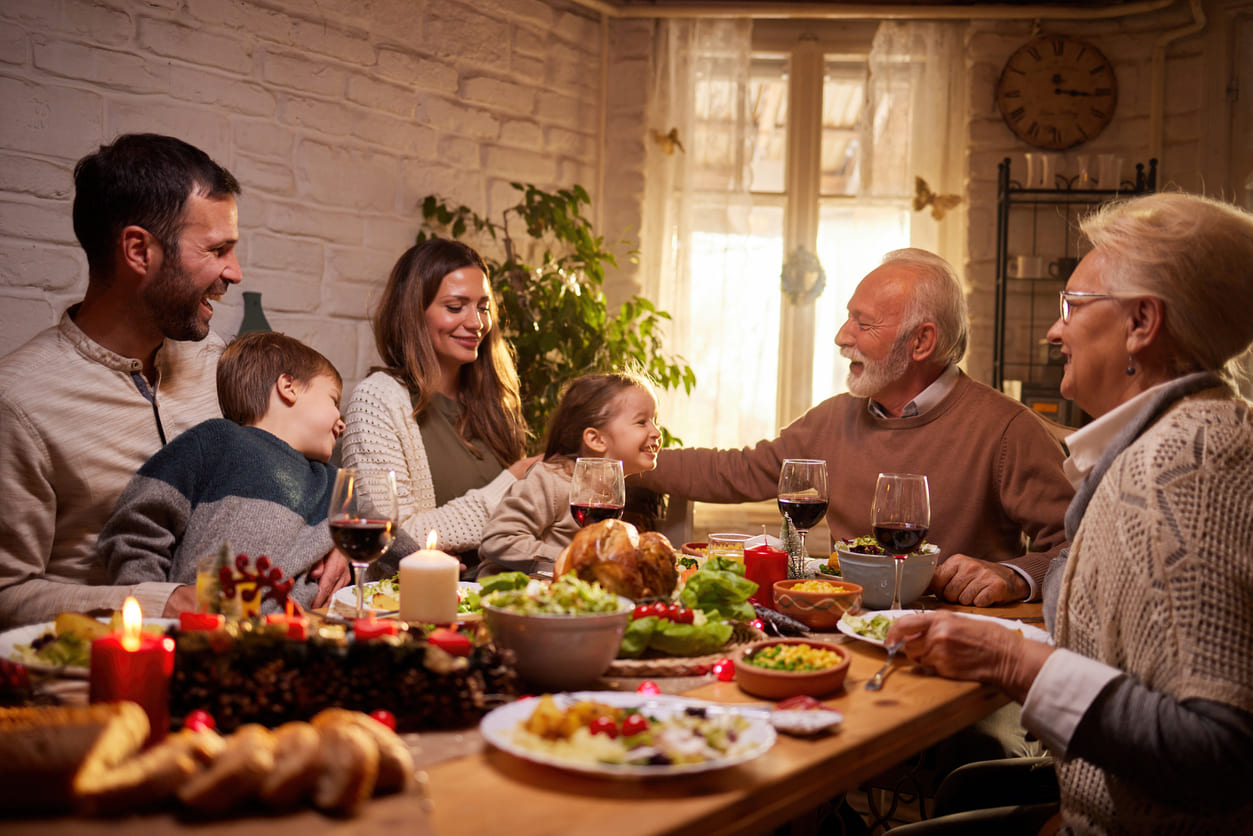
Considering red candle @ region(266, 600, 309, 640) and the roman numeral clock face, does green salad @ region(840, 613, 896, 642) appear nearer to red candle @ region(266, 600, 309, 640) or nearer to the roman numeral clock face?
red candle @ region(266, 600, 309, 640)

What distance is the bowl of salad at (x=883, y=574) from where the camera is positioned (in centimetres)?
186

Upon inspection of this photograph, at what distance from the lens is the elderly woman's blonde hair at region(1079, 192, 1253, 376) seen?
4.71 feet

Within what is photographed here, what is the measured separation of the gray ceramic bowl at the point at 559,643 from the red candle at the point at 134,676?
397 millimetres

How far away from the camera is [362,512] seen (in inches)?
54.5

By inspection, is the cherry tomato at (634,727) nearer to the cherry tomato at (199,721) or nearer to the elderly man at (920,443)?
the cherry tomato at (199,721)

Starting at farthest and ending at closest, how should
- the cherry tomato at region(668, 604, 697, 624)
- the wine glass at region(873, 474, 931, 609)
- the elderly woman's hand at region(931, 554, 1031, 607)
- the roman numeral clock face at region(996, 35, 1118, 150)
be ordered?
the roman numeral clock face at region(996, 35, 1118, 150)
the elderly woman's hand at region(931, 554, 1031, 607)
the wine glass at region(873, 474, 931, 609)
the cherry tomato at region(668, 604, 697, 624)

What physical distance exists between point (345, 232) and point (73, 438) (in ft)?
5.47

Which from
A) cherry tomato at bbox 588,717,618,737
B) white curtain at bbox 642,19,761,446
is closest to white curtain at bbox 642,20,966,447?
white curtain at bbox 642,19,761,446

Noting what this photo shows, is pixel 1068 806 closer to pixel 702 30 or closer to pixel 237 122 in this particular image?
pixel 237 122

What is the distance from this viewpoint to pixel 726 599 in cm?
163

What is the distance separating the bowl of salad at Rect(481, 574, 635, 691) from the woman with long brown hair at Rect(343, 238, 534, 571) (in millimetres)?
1354

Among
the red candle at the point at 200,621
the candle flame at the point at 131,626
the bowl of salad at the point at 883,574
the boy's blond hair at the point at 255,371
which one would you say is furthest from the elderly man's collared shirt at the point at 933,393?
the candle flame at the point at 131,626

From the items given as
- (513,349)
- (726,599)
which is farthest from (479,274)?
(726,599)

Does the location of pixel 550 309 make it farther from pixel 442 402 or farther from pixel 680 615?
pixel 680 615
